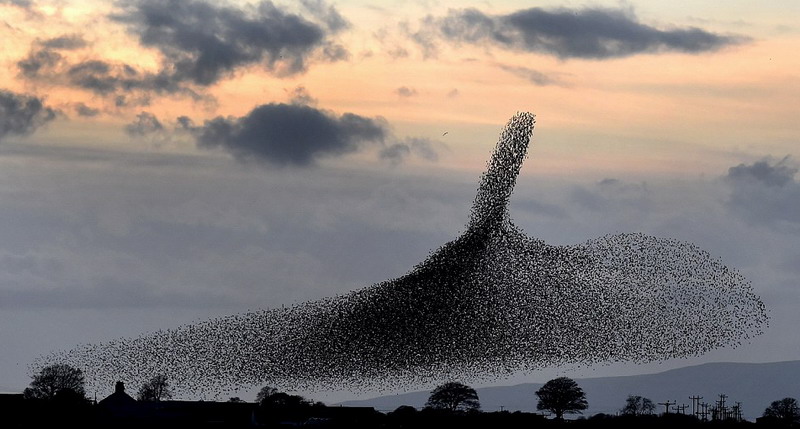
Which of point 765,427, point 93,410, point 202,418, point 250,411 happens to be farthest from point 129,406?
point 765,427

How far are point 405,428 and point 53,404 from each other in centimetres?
4070

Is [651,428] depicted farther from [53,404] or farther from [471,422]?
[53,404]

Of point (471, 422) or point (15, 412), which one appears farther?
point (471, 422)

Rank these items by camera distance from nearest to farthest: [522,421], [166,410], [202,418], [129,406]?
[129,406], [166,410], [202,418], [522,421]

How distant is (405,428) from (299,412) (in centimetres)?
5853

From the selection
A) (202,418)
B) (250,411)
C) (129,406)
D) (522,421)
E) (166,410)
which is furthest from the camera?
(522,421)

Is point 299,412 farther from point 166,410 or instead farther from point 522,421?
point 166,410

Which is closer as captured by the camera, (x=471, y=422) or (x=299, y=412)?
(x=471, y=422)

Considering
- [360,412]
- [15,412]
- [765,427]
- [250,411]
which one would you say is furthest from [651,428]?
[15,412]

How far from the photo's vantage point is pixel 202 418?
160625 millimetres

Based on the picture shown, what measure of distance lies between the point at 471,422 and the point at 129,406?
58.8m

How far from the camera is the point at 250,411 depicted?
7028 inches

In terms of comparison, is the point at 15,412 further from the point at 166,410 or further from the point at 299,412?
the point at 299,412

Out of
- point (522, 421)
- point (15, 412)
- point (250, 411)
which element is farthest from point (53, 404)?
point (522, 421)
